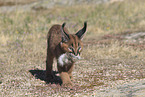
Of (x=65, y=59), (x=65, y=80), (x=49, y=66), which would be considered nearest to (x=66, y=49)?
(x=65, y=59)

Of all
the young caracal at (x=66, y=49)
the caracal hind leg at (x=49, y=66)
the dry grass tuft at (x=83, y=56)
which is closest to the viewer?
the young caracal at (x=66, y=49)

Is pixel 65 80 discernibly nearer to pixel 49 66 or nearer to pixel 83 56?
pixel 49 66

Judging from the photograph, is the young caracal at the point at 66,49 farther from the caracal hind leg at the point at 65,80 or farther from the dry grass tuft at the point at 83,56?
the dry grass tuft at the point at 83,56

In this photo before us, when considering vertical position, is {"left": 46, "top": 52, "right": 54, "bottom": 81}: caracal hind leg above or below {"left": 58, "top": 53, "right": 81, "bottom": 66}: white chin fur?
below

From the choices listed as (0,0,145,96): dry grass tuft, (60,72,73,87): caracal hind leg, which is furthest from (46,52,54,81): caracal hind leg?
(60,72,73,87): caracal hind leg

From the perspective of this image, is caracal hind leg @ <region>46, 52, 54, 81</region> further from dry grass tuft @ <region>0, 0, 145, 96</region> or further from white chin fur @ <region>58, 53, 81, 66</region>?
white chin fur @ <region>58, 53, 81, 66</region>

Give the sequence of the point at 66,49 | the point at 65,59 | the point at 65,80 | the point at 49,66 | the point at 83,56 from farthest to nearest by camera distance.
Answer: the point at 83,56 → the point at 49,66 → the point at 65,80 → the point at 65,59 → the point at 66,49

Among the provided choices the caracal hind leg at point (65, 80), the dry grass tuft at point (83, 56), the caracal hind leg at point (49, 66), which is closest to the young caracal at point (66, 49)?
the caracal hind leg at point (65, 80)

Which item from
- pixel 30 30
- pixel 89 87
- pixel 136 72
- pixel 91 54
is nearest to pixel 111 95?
pixel 89 87

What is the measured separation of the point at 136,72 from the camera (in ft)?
29.5

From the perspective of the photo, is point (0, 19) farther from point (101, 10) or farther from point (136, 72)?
point (136, 72)

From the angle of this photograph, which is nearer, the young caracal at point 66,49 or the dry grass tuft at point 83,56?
the young caracal at point 66,49

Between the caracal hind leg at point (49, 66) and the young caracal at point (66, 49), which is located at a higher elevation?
the young caracal at point (66, 49)

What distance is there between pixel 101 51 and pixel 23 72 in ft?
16.1
